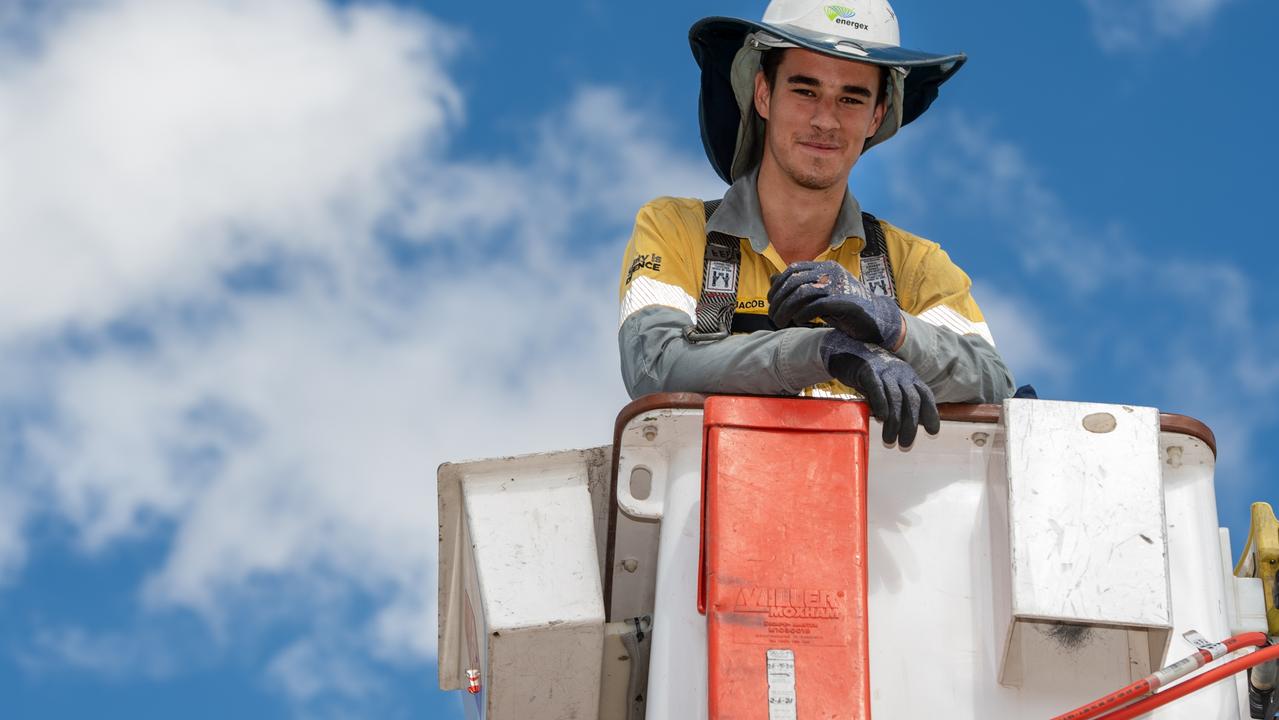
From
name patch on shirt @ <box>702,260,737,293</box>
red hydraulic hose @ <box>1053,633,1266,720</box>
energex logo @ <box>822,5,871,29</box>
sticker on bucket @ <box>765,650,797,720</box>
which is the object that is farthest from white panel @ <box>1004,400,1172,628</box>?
energex logo @ <box>822,5,871,29</box>

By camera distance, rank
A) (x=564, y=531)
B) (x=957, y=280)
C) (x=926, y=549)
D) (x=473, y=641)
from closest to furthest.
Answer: (x=926, y=549)
(x=564, y=531)
(x=473, y=641)
(x=957, y=280)

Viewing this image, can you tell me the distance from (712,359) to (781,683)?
3.48 ft

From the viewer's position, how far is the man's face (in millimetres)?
5297

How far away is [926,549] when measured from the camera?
3877 mm

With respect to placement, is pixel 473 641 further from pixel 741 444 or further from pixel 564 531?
pixel 741 444

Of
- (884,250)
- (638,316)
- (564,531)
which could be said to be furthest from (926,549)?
(884,250)

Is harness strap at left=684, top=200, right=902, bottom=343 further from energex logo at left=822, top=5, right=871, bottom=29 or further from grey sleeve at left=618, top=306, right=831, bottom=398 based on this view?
energex logo at left=822, top=5, right=871, bottom=29

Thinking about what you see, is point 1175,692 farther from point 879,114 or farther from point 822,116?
point 879,114

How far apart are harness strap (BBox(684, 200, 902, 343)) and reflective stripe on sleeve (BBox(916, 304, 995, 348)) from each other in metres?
0.12

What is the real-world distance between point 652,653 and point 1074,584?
92cm

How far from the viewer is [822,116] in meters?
5.29

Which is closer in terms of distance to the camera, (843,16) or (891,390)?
(891,390)

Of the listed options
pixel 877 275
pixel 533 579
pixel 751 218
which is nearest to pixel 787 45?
pixel 751 218

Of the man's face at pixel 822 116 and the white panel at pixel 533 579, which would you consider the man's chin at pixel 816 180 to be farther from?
the white panel at pixel 533 579
